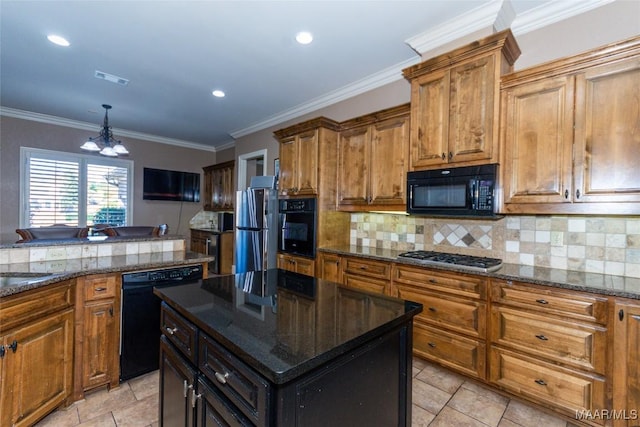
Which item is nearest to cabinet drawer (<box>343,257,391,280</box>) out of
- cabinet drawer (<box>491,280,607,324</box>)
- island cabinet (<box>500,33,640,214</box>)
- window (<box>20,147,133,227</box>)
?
cabinet drawer (<box>491,280,607,324</box>)

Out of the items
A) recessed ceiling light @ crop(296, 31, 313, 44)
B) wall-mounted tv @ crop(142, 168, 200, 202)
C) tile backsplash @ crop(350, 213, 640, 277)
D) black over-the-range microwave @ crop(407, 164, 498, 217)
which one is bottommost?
tile backsplash @ crop(350, 213, 640, 277)

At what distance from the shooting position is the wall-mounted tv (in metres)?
6.09

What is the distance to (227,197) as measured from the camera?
6.12 m

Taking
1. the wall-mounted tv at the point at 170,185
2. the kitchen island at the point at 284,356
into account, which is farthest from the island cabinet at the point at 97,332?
the wall-mounted tv at the point at 170,185

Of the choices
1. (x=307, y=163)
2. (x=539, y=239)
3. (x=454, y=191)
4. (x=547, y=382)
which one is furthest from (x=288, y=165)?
(x=547, y=382)

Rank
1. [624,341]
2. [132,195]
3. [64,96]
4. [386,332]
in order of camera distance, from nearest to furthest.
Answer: [386,332] < [624,341] < [64,96] < [132,195]

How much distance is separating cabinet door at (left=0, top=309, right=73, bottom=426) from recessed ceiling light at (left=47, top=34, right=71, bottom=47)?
8.11 ft

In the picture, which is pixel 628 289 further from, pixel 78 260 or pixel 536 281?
pixel 78 260

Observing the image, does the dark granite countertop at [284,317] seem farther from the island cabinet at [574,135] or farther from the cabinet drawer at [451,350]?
the island cabinet at [574,135]

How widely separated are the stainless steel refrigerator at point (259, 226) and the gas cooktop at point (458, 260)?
6.47 feet

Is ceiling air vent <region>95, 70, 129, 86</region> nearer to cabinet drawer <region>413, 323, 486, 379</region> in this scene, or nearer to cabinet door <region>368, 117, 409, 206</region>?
cabinet door <region>368, 117, 409, 206</region>

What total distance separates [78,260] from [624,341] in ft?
12.0

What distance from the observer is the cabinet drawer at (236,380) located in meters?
0.83

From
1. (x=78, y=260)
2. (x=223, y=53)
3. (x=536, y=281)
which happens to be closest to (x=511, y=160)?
(x=536, y=281)
